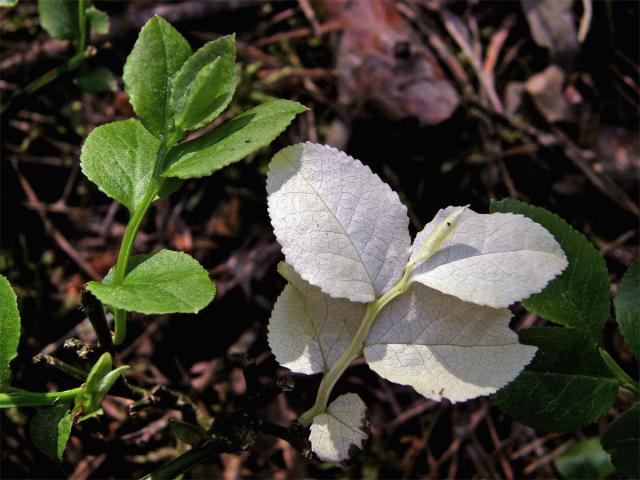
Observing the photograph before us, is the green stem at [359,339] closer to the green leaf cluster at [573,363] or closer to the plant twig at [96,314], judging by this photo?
the green leaf cluster at [573,363]

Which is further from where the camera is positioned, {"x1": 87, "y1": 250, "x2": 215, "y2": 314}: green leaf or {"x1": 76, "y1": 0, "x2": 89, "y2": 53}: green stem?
{"x1": 76, "y1": 0, "x2": 89, "y2": 53}: green stem

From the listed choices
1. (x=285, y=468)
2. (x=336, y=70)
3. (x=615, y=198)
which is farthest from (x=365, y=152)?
(x=285, y=468)

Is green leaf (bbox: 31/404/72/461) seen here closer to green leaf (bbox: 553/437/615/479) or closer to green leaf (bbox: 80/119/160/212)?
green leaf (bbox: 80/119/160/212)

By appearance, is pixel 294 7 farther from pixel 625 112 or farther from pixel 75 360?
A: pixel 75 360

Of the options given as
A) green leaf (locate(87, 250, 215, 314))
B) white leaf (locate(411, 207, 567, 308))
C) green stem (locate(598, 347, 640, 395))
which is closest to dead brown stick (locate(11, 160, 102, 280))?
green leaf (locate(87, 250, 215, 314))

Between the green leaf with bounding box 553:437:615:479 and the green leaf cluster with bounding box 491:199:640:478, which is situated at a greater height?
the green leaf cluster with bounding box 491:199:640:478

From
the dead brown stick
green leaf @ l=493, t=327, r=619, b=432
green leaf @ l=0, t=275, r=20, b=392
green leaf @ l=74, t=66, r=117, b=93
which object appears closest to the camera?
green leaf @ l=0, t=275, r=20, b=392

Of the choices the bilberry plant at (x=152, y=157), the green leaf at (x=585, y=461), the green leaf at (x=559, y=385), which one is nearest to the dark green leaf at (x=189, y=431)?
the bilberry plant at (x=152, y=157)
